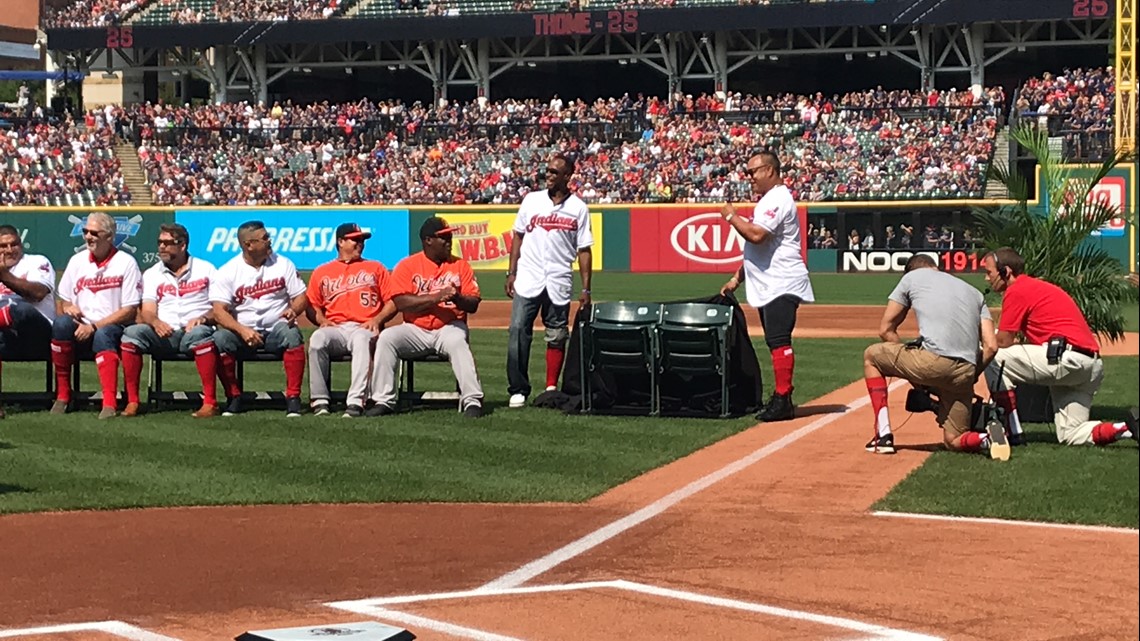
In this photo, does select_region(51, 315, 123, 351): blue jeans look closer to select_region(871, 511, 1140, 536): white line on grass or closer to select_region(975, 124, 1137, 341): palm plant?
select_region(871, 511, 1140, 536): white line on grass

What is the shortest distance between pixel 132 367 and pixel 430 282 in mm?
2296

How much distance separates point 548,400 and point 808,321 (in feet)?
37.5

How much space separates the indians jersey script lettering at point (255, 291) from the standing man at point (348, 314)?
0.75ft

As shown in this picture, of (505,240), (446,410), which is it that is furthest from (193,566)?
(505,240)

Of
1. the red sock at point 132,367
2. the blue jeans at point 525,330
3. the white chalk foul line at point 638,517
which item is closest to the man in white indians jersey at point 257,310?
the red sock at point 132,367

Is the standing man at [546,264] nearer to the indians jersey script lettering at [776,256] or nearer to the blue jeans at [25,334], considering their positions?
the indians jersey script lettering at [776,256]

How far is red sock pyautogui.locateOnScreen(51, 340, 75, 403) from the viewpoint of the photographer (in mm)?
12102

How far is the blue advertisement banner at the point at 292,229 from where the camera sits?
115 ft

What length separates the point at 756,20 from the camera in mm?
42969

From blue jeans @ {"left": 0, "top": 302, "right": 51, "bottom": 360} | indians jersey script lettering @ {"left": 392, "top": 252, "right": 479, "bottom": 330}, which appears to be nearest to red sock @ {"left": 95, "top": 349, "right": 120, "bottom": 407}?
blue jeans @ {"left": 0, "top": 302, "right": 51, "bottom": 360}

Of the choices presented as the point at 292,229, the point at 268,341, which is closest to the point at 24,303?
the point at 268,341

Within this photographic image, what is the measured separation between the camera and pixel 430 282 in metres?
11.9

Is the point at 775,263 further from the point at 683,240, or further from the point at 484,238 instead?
the point at 484,238

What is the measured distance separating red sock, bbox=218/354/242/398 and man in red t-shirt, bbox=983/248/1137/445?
5.57 metres
